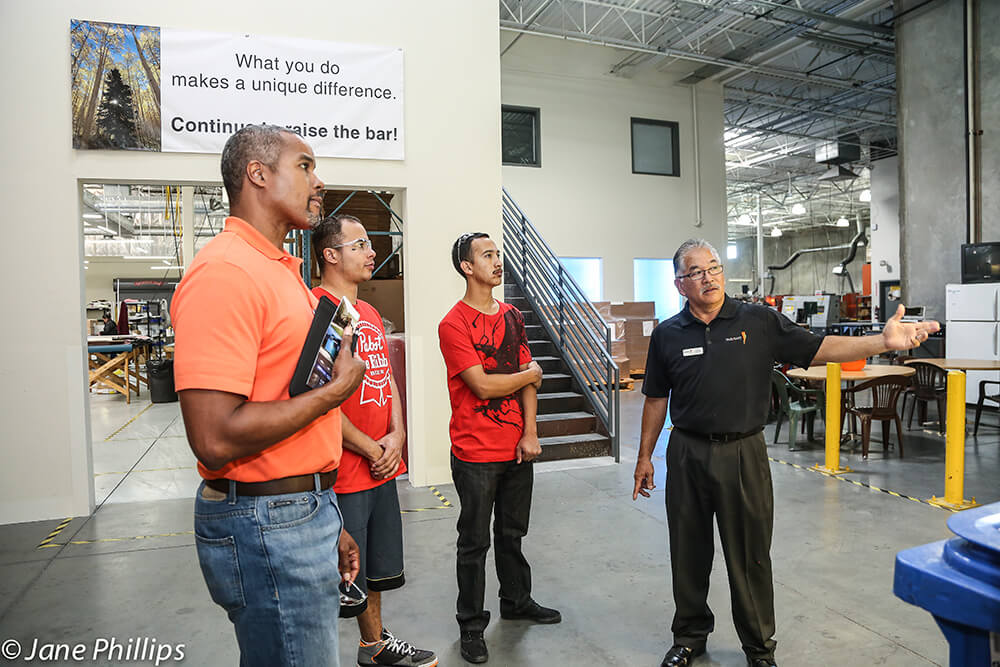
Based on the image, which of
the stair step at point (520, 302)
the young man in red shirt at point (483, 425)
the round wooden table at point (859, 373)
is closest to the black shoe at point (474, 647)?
the young man in red shirt at point (483, 425)

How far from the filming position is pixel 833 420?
602cm

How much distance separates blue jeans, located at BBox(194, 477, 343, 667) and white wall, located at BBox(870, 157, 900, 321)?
748 inches

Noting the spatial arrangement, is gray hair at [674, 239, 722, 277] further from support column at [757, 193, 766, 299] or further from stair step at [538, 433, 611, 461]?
support column at [757, 193, 766, 299]

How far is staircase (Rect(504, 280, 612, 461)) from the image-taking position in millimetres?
6777

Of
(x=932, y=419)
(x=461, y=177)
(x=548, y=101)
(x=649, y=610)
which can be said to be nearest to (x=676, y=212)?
(x=548, y=101)

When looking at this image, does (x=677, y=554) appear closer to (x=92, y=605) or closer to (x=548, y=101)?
(x=92, y=605)

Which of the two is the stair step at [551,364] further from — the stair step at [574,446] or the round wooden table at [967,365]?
the round wooden table at [967,365]

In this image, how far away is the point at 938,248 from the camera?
36.4 ft

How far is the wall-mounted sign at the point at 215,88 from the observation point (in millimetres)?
5043

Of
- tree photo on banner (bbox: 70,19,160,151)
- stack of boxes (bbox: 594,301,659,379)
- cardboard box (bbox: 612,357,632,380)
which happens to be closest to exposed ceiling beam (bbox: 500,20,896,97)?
stack of boxes (bbox: 594,301,659,379)

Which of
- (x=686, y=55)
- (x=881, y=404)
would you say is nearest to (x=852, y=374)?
(x=881, y=404)

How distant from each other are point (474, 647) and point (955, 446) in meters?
4.18

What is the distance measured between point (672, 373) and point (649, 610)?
141 cm

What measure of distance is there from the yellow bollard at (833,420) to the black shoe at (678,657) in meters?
3.94
